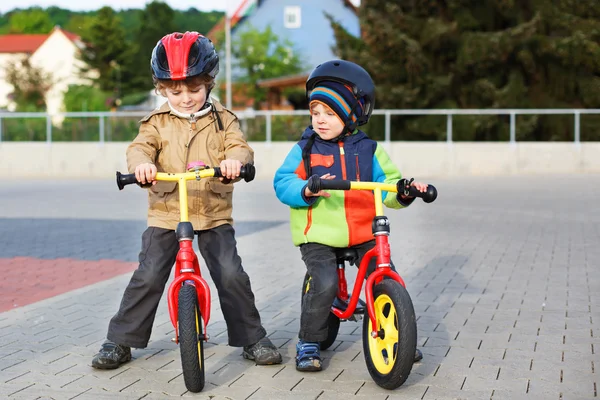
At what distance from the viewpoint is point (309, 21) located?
5931 centimetres

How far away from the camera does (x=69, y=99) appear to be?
6172 centimetres

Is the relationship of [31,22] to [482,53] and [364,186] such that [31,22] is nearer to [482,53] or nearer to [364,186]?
[482,53]

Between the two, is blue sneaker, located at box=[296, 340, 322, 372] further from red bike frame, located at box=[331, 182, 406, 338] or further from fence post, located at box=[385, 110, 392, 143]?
fence post, located at box=[385, 110, 392, 143]

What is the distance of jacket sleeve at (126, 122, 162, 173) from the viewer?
14.3 ft

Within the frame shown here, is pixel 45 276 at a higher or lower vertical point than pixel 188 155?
lower

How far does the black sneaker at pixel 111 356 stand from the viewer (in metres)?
4.61

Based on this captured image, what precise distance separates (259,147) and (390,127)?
3.20 meters

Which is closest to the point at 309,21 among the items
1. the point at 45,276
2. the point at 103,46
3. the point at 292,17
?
the point at 292,17

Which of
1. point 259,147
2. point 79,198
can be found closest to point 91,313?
point 79,198

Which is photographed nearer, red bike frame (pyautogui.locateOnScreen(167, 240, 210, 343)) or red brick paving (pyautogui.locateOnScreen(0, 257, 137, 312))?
red bike frame (pyautogui.locateOnScreen(167, 240, 210, 343))

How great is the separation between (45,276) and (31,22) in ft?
415

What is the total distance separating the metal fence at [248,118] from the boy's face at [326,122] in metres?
17.8

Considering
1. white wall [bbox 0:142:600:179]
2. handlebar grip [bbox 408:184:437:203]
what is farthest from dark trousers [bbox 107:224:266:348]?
white wall [bbox 0:142:600:179]

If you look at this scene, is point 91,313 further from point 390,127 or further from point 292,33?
point 292,33
